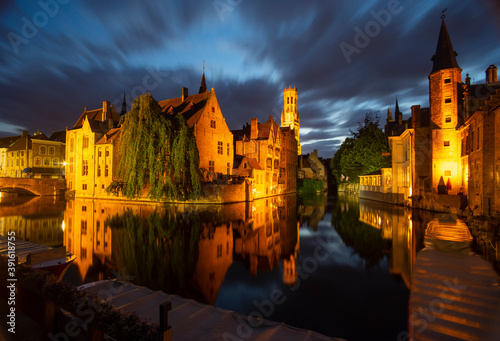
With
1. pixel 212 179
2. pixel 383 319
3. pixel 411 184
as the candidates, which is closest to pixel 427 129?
pixel 411 184

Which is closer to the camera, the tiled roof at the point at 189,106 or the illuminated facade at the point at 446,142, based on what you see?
the illuminated facade at the point at 446,142

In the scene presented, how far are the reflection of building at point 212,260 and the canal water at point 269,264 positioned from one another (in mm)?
42

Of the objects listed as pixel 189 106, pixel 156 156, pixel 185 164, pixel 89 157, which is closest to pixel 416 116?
pixel 185 164

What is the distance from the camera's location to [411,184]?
2972 cm

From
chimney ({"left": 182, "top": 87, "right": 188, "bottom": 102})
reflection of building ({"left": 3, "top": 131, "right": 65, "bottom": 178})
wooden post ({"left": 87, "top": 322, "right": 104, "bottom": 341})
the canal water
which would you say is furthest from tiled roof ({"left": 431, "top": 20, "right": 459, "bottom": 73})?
reflection of building ({"left": 3, "top": 131, "right": 65, "bottom": 178})

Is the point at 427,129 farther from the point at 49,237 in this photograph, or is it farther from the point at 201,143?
the point at 49,237

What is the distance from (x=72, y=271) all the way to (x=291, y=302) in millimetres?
8052

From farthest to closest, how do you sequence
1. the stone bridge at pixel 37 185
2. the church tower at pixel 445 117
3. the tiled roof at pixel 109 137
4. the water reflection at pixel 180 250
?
1. the stone bridge at pixel 37 185
2. the tiled roof at pixel 109 137
3. the church tower at pixel 445 117
4. the water reflection at pixel 180 250

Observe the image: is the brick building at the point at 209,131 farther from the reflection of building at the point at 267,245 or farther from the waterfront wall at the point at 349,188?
the waterfront wall at the point at 349,188

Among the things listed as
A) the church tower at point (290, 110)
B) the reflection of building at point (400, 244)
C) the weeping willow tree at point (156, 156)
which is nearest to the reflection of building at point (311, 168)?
the church tower at point (290, 110)

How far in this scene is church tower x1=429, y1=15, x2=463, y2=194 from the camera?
1037 inches

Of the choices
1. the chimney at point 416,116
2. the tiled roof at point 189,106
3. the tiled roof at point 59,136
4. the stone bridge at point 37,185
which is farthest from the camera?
the tiled roof at point 59,136

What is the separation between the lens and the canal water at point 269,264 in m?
6.58

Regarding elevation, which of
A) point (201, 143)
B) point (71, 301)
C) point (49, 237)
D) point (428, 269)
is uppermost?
point (201, 143)
